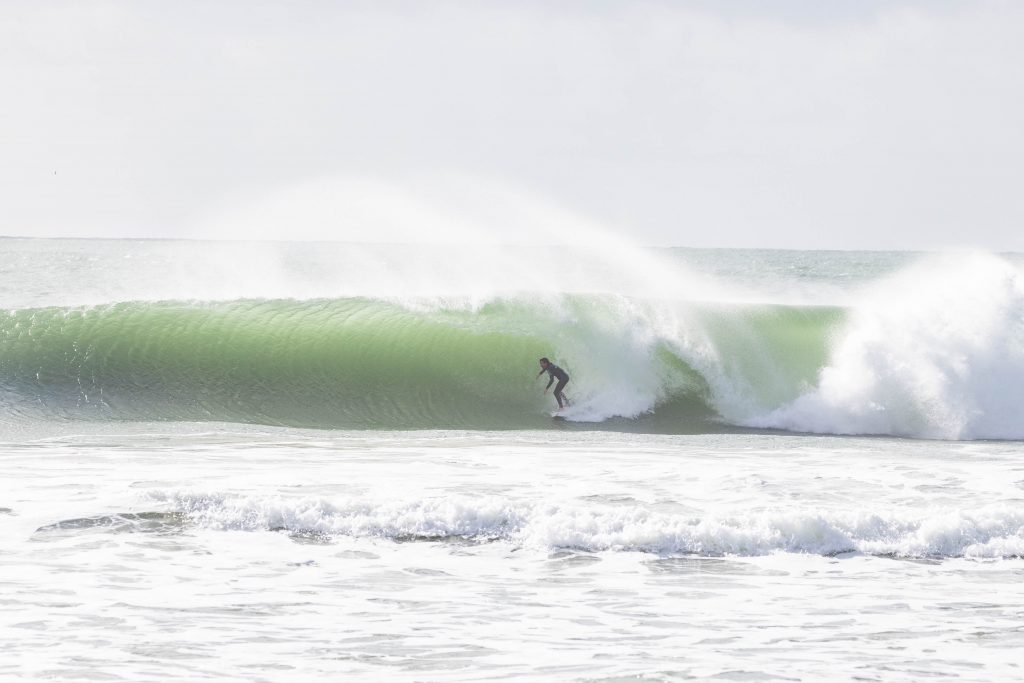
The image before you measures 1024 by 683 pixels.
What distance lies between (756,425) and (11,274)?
3749cm

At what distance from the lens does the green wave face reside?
45.1 feet

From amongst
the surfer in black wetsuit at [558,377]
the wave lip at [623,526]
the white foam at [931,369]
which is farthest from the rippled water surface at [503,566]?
the surfer in black wetsuit at [558,377]

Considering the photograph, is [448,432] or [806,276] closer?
[448,432]

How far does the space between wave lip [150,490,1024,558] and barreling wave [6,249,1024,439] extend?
5.54m

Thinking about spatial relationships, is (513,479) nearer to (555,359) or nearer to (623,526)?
(623,526)

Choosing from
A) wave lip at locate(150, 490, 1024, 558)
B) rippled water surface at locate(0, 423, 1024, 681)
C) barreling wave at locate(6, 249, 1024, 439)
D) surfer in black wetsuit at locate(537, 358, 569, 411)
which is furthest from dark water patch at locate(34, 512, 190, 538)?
surfer in black wetsuit at locate(537, 358, 569, 411)

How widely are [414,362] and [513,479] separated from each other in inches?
268

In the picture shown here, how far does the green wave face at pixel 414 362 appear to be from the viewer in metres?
13.7

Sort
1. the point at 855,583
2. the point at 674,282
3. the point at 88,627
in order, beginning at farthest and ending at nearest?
1. the point at 674,282
2. the point at 855,583
3. the point at 88,627

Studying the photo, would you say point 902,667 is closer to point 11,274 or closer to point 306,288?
point 306,288

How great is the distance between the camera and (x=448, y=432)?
12609 mm

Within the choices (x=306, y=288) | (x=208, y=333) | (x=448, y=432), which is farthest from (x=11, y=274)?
(x=448, y=432)

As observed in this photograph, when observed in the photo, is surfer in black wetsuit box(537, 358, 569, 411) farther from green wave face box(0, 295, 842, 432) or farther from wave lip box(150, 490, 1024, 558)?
wave lip box(150, 490, 1024, 558)

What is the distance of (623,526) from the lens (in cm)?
730
